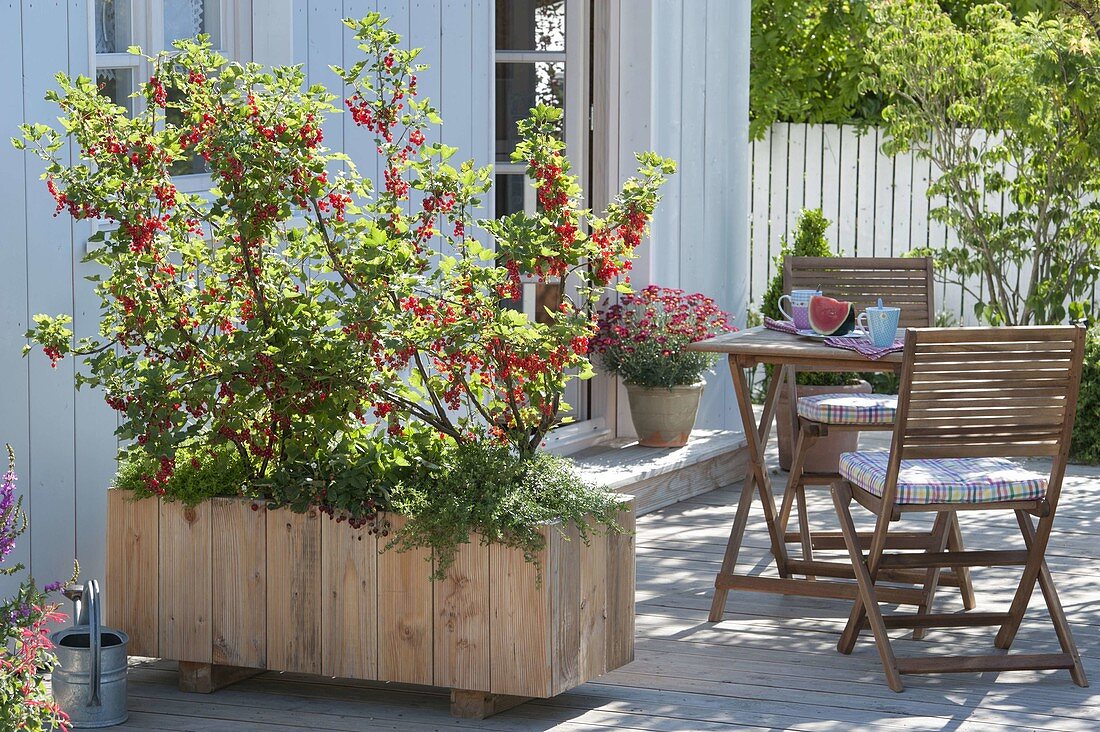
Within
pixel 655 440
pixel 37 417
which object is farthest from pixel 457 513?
pixel 655 440

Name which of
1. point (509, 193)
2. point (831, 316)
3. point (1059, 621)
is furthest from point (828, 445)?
point (1059, 621)

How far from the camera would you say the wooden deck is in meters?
3.86

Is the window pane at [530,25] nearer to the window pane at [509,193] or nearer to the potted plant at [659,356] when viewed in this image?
the window pane at [509,193]

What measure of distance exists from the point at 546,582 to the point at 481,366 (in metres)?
0.55

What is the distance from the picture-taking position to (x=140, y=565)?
403 centimetres

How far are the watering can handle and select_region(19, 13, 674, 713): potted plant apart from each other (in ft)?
1.01

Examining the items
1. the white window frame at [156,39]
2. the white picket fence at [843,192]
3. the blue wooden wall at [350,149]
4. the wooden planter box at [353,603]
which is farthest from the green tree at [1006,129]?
the wooden planter box at [353,603]

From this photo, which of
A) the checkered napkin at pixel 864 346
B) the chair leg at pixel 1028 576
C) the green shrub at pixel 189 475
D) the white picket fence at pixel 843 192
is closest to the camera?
the green shrub at pixel 189 475

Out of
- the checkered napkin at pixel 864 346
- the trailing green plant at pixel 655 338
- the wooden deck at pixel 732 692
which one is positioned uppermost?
the checkered napkin at pixel 864 346

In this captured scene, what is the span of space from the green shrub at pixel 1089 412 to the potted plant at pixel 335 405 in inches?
174

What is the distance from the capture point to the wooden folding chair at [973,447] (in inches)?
158

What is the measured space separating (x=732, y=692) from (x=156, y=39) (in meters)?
2.44

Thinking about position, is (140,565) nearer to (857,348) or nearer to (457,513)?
(457,513)

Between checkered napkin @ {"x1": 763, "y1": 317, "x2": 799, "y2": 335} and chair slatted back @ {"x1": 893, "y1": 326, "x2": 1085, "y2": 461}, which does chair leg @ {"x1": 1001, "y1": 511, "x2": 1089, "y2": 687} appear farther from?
checkered napkin @ {"x1": 763, "y1": 317, "x2": 799, "y2": 335}
